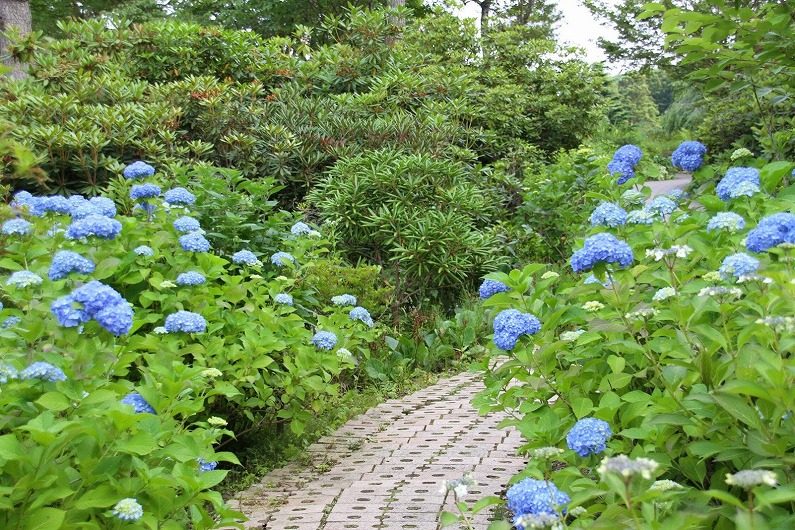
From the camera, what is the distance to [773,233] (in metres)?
2.29

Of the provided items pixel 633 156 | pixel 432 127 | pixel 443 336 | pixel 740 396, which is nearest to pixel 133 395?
pixel 740 396

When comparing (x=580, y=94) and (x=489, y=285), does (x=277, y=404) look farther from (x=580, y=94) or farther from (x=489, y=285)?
(x=580, y=94)

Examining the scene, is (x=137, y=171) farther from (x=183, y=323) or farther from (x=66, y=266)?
(x=66, y=266)

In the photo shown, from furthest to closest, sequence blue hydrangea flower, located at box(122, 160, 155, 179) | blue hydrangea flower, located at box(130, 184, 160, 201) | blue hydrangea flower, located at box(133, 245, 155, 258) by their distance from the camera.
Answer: blue hydrangea flower, located at box(122, 160, 155, 179), blue hydrangea flower, located at box(130, 184, 160, 201), blue hydrangea flower, located at box(133, 245, 155, 258)

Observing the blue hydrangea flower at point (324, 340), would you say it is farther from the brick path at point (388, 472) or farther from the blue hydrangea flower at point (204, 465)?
the blue hydrangea flower at point (204, 465)

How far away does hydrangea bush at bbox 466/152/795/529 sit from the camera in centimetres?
177

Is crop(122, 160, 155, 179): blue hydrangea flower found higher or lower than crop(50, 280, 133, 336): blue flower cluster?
higher

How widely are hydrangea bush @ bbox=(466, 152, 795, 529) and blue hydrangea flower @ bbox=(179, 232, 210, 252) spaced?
4.96 ft

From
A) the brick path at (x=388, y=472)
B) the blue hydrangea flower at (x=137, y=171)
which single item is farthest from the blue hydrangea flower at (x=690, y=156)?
the blue hydrangea flower at (x=137, y=171)

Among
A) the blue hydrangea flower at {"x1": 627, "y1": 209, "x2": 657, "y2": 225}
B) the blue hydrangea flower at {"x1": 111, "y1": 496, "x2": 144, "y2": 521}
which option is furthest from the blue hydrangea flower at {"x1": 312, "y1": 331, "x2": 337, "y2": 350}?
the blue hydrangea flower at {"x1": 111, "y1": 496, "x2": 144, "y2": 521}

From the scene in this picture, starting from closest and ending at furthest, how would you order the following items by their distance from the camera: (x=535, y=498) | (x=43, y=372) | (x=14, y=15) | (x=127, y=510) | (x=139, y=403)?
(x=535, y=498), (x=127, y=510), (x=43, y=372), (x=139, y=403), (x=14, y=15)

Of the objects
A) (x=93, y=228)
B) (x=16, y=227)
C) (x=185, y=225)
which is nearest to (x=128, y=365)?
(x=93, y=228)

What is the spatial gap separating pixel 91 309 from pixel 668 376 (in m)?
1.72

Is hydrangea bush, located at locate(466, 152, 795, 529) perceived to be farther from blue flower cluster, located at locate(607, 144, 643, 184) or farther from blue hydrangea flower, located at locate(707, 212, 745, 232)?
blue flower cluster, located at locate(607, 144, 643, 184)
